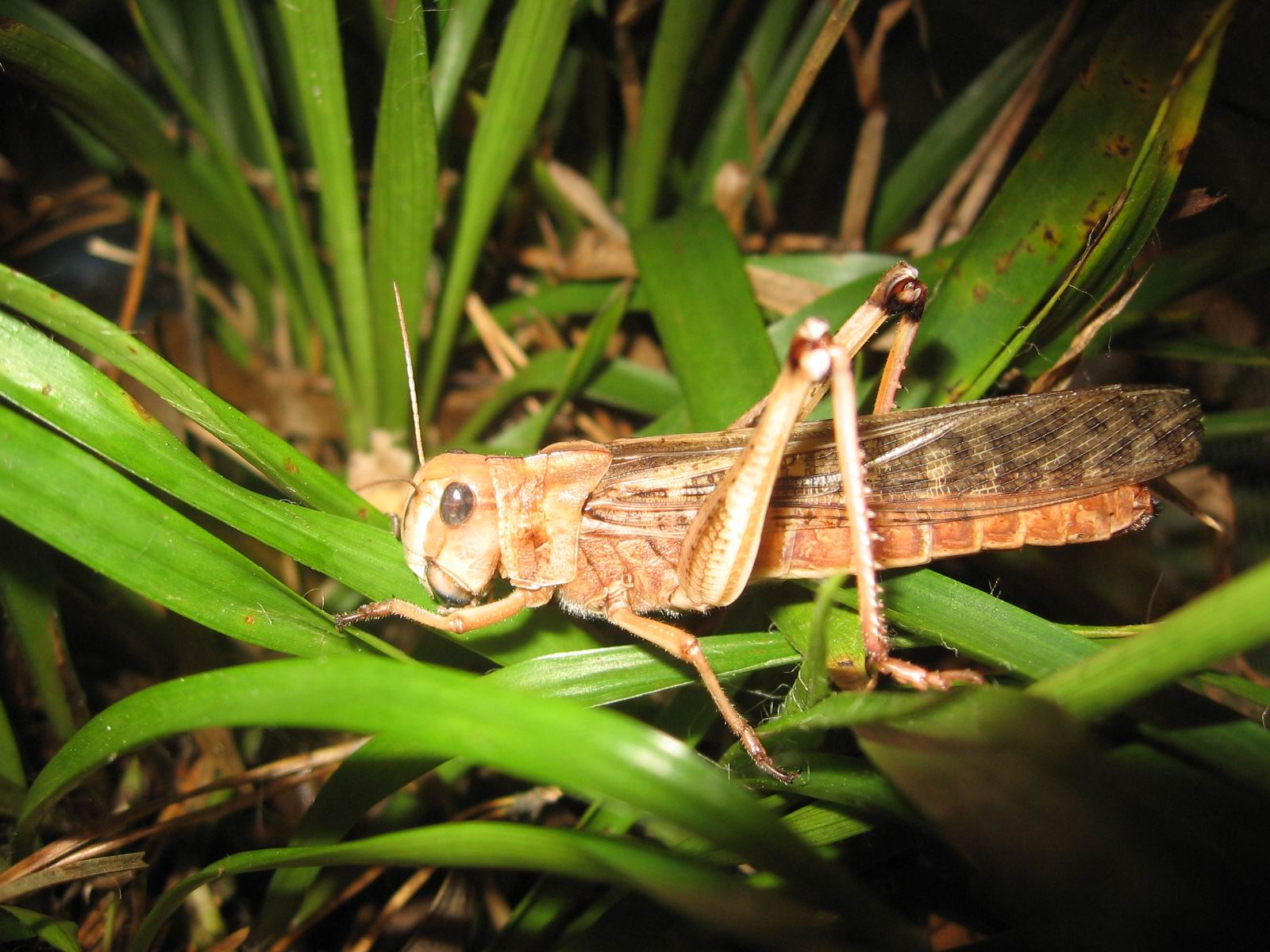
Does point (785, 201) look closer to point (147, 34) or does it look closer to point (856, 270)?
point (856, 270)

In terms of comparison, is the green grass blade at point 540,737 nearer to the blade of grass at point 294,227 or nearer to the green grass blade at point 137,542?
the green grass blade at point 137,542

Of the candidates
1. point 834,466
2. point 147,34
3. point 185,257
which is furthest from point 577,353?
point 185,257

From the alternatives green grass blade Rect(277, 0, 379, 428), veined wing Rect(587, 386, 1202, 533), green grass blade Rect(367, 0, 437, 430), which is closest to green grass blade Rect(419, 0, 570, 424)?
green grass blade Rect(367, 0, 437, 430)

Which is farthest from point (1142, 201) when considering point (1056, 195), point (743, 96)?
point (743, 96)

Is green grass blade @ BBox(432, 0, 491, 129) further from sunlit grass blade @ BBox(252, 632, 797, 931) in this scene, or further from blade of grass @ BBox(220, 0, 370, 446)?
sunlit grass blade @ BBox(252, 632, 797, 931)

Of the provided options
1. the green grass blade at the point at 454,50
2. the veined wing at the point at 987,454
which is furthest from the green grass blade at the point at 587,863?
the green grass blade at the point at 454,50

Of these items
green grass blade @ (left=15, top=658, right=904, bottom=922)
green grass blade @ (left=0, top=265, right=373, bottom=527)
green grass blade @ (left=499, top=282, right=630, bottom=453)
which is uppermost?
green grass blade @ (left=499, top=282, right=630, bottom=453)
